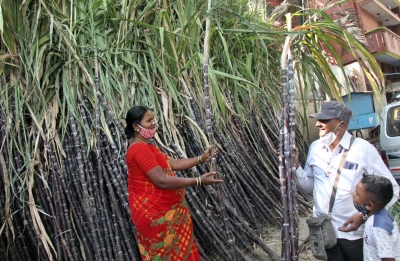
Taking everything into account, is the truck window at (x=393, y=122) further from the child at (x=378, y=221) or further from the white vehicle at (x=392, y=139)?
the child at (x=378, y=221)

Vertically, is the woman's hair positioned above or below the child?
above

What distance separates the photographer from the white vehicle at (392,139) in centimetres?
478

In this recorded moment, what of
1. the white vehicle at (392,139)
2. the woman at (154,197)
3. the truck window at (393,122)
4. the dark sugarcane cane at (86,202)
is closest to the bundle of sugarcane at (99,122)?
the dark sugarcane cane at (86,202)

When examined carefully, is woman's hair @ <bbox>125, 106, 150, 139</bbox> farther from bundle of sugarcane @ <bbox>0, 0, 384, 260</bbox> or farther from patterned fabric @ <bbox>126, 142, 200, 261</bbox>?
bundle of sugarcane @ <bbox>0, 0, 384, 260</bbox>

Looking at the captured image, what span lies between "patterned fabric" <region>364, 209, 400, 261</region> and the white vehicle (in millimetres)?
3571

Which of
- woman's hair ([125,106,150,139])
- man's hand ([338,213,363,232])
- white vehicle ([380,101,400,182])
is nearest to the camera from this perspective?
man's hand ([338,213,363,232])

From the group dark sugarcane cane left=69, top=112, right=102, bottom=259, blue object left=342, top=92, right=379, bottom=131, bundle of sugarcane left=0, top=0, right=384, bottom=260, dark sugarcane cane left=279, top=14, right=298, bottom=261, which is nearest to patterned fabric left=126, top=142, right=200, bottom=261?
bundle of sugarcane left=0, top=0, right=384, bottom=260

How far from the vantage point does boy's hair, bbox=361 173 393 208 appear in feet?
5.20

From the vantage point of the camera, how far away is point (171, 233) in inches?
80.3

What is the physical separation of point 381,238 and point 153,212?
1101 millimetres

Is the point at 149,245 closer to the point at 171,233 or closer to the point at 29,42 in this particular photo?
the point at 171,233

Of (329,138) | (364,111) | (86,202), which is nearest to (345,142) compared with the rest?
(329,138)

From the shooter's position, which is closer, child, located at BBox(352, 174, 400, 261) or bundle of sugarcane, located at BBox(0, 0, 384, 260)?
child, located at BBox(352, 174, 400, 261)

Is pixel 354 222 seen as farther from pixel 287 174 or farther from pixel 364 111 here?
pixel 364 111
